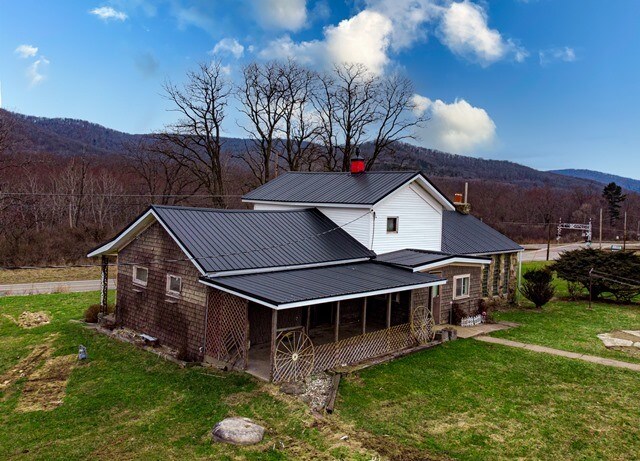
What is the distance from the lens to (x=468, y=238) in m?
23.7

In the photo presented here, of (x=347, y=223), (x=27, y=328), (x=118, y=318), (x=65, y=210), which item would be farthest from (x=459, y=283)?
(x=65, y=210)

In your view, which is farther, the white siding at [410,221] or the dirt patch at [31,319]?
the dirt patch at [31,319]

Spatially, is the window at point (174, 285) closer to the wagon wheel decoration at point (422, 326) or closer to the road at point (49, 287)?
the wagon wheel decoration at point (422, 326)

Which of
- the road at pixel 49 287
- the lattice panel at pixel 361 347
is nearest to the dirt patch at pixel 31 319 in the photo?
the road at pixel 49 287

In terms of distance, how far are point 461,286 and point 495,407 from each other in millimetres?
8390

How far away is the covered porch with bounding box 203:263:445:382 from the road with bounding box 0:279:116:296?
17810 mm

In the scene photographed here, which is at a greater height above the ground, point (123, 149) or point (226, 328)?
point (123, 149)

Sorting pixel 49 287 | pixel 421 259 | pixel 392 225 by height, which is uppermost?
pixel 392 225

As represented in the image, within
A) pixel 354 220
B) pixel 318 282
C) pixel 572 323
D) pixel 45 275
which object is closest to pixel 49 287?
pixel 45 275

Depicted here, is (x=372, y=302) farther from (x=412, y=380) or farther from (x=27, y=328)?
(x=27, y=328)

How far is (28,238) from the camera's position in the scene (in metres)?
37.6

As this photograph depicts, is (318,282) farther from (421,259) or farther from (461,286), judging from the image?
(461,286)

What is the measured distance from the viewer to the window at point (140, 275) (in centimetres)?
1596

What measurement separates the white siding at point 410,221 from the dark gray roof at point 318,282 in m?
2.15
